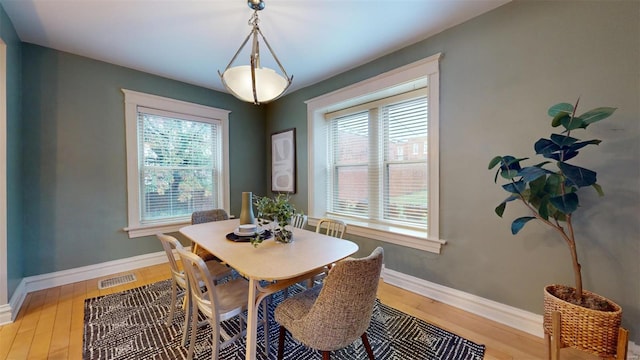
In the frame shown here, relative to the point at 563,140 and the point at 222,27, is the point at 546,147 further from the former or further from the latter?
the point at 222,27

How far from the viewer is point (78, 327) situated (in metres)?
1.99

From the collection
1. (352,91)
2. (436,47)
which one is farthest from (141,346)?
(436,47)

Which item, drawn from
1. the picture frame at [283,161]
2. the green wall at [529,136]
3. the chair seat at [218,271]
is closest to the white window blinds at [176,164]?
the picture frame at [283,161]

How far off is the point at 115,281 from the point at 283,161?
2.61 metres

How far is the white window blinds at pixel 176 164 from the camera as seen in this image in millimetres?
3279

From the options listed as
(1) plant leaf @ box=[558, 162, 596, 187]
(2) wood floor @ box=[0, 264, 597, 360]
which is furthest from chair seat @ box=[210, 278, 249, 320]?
(1) plant leaf @ box=[558, 162, 596, 187]

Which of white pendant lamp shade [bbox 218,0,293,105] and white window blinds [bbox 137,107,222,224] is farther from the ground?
white pendant lamp shade [bbox 218,0,293,105]

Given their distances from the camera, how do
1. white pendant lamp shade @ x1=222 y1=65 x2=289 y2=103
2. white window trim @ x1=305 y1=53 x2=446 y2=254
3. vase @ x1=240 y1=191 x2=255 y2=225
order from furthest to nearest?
white window trim @ x1=305 y1=53 x2=446 y2=254 < vase @ x1=240 y1=191 x2=255 y2=225 < white pendant lamp shade @ x1=222 y1=65 x2=289 y2=103

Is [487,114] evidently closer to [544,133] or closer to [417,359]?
[544,133]

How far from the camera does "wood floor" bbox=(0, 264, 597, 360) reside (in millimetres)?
1698

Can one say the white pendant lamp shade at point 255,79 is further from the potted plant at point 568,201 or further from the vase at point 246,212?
the potted plant at point 568,201

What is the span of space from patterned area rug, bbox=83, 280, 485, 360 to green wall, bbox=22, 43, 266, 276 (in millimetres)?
998

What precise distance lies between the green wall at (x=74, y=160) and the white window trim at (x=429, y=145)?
183cm

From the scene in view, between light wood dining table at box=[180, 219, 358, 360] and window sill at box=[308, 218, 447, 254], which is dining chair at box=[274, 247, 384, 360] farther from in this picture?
window sill at box=[308, 218, 447, 254]
